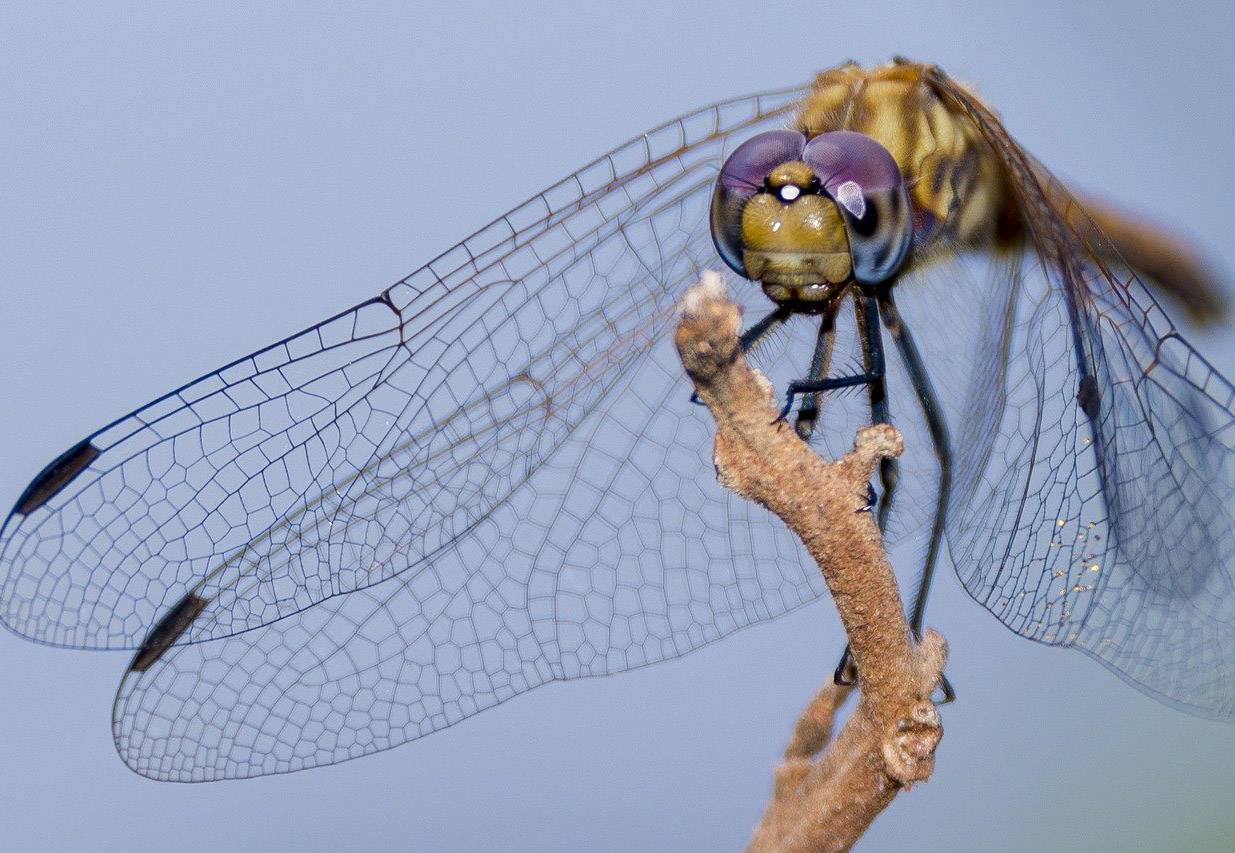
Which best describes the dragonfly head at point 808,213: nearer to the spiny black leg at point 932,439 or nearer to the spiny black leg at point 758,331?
the spiny black leg at point 758,331

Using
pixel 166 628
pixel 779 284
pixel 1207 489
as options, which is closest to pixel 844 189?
pixel 779 284

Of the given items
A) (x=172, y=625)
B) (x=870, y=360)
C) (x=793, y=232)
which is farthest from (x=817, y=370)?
(x=172, y=625)

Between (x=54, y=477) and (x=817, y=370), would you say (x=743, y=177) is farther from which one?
(x=54, y=477)

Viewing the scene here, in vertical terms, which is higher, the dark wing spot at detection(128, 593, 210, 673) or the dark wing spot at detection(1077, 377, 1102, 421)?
the dark wing spot at detection(1077, 377, 1102, 421)

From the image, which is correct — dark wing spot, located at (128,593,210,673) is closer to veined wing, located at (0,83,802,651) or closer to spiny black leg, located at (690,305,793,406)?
veined wing, located at (0,83,802,651)

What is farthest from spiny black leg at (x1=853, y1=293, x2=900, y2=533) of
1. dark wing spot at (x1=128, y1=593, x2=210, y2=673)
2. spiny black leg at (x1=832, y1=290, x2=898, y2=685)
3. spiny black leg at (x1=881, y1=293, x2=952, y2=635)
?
dark wing spot at (x1=128, y1=593, x2=210, y2=673)

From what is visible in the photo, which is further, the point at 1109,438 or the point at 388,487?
the point at 388,487

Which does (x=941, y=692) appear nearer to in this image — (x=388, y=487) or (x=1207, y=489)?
(x=1207, y=489)
